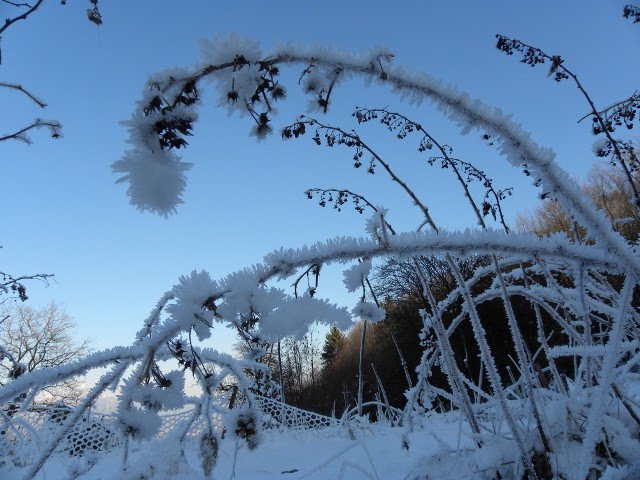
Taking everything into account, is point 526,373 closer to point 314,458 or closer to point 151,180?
point 151,180

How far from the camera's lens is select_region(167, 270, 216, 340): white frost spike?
794 millimetres

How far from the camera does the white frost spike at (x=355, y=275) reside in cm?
113

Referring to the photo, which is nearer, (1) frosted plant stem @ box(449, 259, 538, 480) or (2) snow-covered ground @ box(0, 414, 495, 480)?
(1) frosted plant stem @ box(449, 259, 538, 480)

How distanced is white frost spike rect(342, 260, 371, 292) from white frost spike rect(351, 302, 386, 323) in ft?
0.42

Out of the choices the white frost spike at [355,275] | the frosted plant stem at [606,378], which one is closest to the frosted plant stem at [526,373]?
the frosted plant stem at [606,378]

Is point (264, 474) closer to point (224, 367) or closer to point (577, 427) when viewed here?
point (224, 367)

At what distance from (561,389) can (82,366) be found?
177cm

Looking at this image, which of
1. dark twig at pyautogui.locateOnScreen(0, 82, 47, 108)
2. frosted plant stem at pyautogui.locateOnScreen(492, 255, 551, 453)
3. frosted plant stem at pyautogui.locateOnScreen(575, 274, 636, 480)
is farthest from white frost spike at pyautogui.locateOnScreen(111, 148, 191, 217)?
dark twig at pyautogui.locateOnScreen(0, 82, 47, 108)

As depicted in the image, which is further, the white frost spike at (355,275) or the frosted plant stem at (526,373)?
the frosted plant stem at (526,373)

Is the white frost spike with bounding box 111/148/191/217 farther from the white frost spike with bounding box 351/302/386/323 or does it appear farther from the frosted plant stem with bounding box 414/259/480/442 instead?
the frosted plant stem with bounding box 414/259/480/442

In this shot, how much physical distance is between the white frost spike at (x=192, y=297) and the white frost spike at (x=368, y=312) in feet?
1.80

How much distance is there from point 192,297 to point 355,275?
0.50 meters

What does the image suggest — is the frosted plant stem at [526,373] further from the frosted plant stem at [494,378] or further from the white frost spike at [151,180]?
the white frost spike at [151,180]

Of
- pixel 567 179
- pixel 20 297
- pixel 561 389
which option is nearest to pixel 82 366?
pixel 567 179
